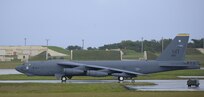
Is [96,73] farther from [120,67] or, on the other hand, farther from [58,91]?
[58,91]

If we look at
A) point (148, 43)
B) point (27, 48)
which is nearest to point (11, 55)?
point (27, 48)

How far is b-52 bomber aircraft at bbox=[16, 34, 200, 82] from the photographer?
47438mm

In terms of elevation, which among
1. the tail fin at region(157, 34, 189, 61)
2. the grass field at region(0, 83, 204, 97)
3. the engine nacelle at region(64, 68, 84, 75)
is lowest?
the grass field at region(0, 83, 204, 97)

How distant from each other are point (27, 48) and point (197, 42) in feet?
179

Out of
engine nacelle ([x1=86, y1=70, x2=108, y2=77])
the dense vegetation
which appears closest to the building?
the dense vegetation

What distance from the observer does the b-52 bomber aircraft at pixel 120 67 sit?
47.4 metres

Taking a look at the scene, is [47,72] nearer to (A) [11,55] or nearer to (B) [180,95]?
(B) [180,95]

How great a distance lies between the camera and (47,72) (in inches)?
1902

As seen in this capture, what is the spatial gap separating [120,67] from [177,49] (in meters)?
5.87

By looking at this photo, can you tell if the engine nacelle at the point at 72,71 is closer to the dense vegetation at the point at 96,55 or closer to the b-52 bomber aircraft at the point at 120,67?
the b-52 bomber aircraft at the point at 120,67

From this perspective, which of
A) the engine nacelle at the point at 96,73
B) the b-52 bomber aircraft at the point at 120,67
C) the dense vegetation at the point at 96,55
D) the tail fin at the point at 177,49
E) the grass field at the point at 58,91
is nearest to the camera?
the grass field at the point at 58,91

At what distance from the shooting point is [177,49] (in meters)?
47.8

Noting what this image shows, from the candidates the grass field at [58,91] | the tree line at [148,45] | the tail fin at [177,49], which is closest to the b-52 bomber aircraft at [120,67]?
the tail fin at [177,49]

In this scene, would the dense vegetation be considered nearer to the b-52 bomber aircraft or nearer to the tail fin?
the b-52 bomber aircraft
